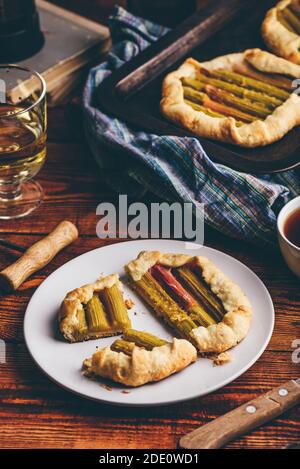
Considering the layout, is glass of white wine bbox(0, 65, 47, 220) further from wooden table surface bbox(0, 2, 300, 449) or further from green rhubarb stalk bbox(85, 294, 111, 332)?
green rhubarb stalk bbox(85, 294, 111, 332)

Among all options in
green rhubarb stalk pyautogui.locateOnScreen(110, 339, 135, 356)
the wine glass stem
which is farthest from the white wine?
green rhubarb stalk pyautogui.locateOnScreen(110, 339, 135, 356)

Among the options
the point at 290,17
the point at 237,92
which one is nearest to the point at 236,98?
the point at 237,92

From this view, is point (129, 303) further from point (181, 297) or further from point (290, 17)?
point (290, 17)

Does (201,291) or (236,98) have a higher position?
(236,98)

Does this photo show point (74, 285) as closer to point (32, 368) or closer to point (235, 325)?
point (32, 368)

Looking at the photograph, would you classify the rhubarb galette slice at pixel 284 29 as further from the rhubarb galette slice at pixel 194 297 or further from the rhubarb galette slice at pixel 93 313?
the rhubarb galette slice at pixel 93 313

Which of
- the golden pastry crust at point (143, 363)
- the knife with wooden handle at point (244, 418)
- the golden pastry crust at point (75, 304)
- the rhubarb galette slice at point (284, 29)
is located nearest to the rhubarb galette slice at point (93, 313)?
the golden pastry crust at point (75, 304)

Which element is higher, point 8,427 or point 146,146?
point 146,146

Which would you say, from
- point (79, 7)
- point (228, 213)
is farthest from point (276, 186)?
point (79, 7)
